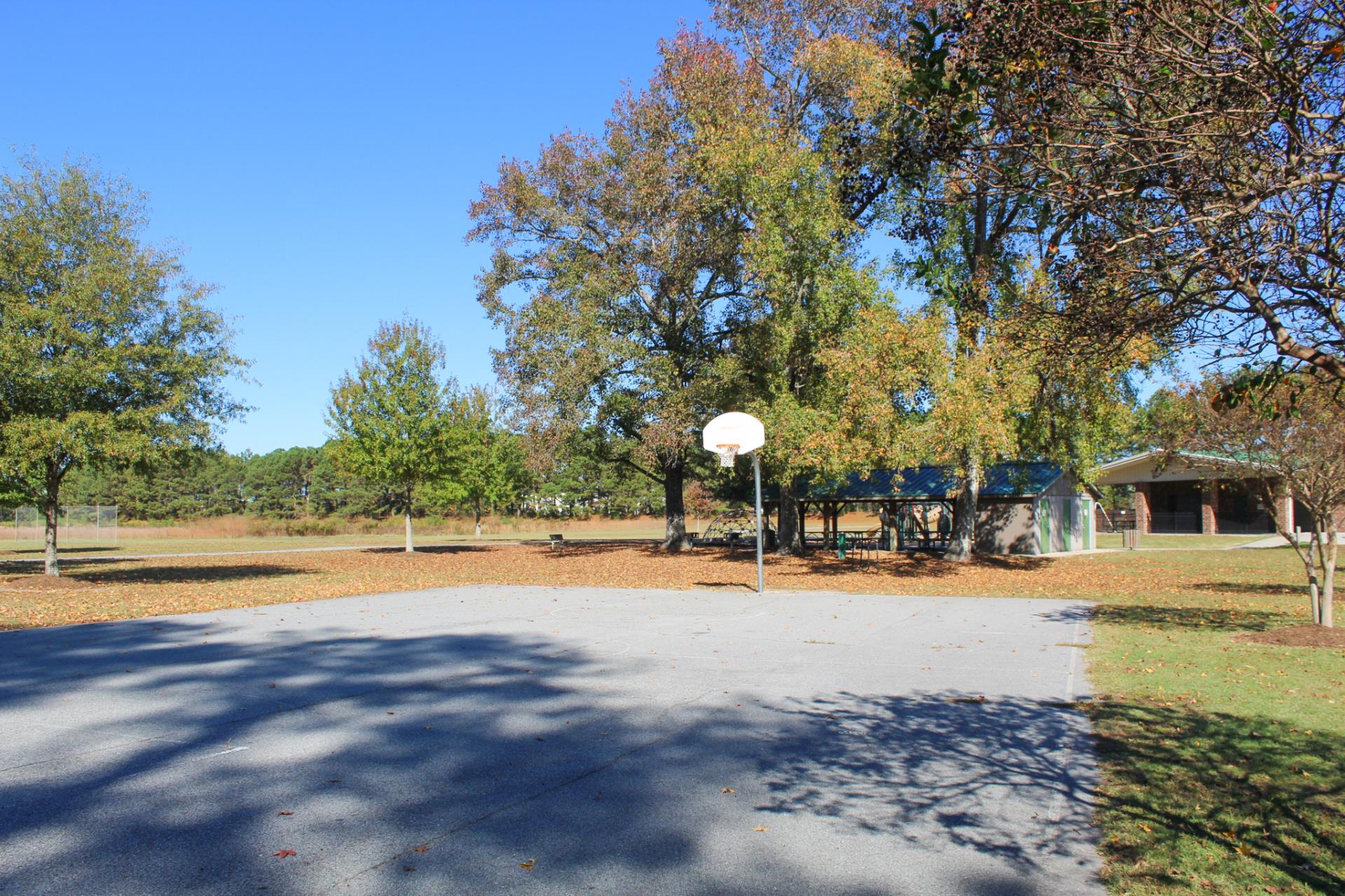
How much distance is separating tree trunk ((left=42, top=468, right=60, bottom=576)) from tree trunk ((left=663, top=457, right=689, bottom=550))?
19.5 meters

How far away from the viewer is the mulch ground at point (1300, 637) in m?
11.2

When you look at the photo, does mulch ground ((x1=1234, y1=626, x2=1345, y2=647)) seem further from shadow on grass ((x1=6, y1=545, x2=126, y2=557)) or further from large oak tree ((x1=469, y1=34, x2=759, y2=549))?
shadow on grass ((x1=6, y1=545, x2=126, y2=557))

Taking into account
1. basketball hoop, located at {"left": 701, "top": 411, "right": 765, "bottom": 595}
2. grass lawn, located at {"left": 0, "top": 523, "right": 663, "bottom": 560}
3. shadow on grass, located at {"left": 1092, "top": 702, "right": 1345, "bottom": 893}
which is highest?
basketball hoop, located at {"left": 701, "top": 411, "right": 765, "bottom": 595}

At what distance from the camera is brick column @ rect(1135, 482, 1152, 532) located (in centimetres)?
4966

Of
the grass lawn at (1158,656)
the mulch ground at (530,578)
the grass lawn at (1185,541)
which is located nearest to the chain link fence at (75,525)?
the mulch ground at (530,578)

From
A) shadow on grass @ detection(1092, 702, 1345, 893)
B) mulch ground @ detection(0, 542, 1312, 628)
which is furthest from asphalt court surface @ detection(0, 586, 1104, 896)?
mulch ground @ detection(0, 542, 1312, 628)

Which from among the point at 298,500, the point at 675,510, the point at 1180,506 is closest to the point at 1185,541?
the point at 1180,506

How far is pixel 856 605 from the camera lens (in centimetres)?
1639

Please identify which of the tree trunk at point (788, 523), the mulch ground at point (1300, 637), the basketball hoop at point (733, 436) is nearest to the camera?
the mulch ground at point (1300, 637)

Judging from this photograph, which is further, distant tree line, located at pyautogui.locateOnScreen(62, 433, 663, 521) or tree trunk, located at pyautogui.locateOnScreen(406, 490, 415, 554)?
distant tree line, located at pyautogui.locateOnScreen(62, 433, 663, 521)

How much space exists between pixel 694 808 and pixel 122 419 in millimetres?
18579

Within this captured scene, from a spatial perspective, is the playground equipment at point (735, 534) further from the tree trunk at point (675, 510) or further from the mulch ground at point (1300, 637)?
the mulch ground at point (1300, 637)

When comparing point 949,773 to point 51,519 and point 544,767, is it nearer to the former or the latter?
point 544,767

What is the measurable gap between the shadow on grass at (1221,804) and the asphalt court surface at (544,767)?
25 centimetres
